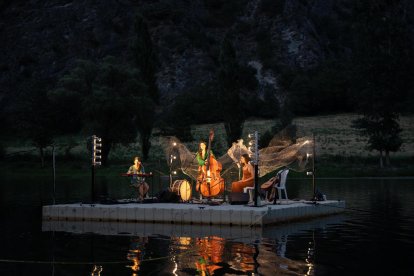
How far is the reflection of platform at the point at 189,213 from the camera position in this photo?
24797 mm

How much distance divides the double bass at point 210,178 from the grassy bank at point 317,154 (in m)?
24.1

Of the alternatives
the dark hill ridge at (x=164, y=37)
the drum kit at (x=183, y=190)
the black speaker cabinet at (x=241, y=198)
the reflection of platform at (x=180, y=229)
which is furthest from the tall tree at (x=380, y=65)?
the dark hill ridge at (x=164, y=37)

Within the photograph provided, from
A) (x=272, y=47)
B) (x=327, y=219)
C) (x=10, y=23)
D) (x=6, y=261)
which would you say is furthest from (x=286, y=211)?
(x=10, y=23)

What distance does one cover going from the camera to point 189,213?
25.7 meters

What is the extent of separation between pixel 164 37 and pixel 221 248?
127m

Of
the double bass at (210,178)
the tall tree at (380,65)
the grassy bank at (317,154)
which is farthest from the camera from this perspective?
the tall tree at (380,65)

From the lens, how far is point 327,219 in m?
27.8

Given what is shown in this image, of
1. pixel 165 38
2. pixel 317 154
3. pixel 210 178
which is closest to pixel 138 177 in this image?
pixel 210 178

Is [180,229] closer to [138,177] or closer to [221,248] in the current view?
Result: [221,248]

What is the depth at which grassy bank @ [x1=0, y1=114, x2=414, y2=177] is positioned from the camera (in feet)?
207

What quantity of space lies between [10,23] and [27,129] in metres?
85.4

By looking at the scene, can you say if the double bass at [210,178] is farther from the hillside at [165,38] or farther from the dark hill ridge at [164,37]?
the dark hill ridge at [164,37]

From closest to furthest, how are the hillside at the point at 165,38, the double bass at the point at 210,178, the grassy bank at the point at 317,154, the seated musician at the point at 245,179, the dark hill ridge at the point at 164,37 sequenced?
the seated musician at the point at 245,179, the double bass at the point at 210,178, the grassy bank at the point at 317,154, the hillside at the point at 165,38, the dark hill ridge at the point at 164,37

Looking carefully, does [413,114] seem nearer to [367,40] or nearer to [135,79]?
[367,40]
